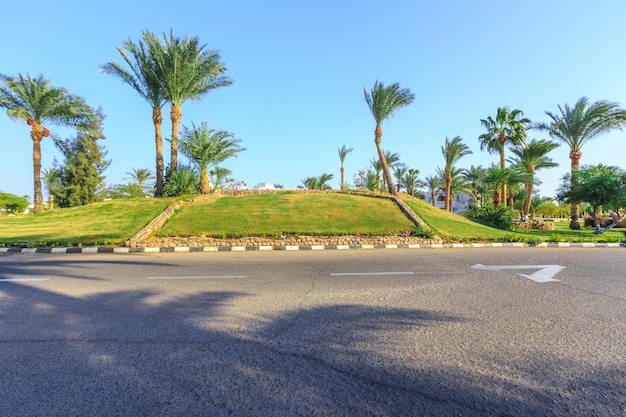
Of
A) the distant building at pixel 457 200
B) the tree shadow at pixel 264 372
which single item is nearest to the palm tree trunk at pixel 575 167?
the tree shadow at pixel 264 372

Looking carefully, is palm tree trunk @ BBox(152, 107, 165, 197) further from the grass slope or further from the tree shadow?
the tree shadow

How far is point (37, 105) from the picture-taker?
24.5 metres

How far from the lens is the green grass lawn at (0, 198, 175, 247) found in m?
13.4

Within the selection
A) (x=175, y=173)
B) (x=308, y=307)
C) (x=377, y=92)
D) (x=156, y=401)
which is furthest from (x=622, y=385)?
(x=377, y=92)

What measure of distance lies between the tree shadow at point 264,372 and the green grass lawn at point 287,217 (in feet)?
36.8

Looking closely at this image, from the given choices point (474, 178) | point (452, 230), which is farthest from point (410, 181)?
point (452, 230)

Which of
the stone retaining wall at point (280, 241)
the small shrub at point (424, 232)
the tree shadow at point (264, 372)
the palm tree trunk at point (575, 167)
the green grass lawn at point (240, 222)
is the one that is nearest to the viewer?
the tree shadow at point (264, 372)

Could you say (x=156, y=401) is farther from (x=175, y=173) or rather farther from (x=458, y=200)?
(x=458, y=200)

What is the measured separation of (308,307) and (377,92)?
26.1 metres

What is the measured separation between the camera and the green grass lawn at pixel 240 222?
1476 centimetres

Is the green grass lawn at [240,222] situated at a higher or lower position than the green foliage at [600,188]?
lower

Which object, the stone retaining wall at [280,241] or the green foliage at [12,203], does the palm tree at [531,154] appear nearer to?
the stone retaining wall at [280,241]

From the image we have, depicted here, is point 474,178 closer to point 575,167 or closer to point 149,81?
point 575,167

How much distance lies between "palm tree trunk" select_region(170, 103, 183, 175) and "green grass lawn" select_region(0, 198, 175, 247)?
379cm
